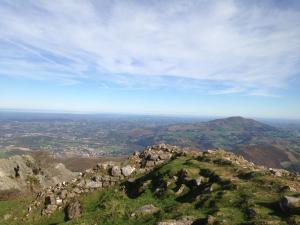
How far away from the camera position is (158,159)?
1927 inches

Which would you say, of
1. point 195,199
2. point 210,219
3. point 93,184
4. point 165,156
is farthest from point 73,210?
point 165,156

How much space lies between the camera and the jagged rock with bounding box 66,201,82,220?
3506 centimetres

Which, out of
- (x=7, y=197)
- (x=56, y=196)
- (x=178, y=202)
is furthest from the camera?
(x=7, y=197)

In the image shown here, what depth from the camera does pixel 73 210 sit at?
3603cm

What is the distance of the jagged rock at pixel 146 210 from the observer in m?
29.9

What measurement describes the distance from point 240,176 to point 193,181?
4.88m

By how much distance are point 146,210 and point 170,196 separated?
4151 millimetres

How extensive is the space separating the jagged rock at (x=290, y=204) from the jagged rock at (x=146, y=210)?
1110 cm

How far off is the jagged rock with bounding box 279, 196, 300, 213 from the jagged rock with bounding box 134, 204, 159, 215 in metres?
11.1

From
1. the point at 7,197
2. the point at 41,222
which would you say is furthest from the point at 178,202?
the point at 7,197

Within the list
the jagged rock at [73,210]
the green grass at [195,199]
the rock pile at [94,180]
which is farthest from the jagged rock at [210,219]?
the rock pile at [94,180]

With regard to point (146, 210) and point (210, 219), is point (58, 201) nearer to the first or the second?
point (146, 210)

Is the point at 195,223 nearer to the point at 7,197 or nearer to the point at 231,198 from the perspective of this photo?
the point at 231,198

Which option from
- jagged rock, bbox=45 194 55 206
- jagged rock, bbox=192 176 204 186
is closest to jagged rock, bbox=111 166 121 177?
jagged rock, bbox=45 194 55 206
